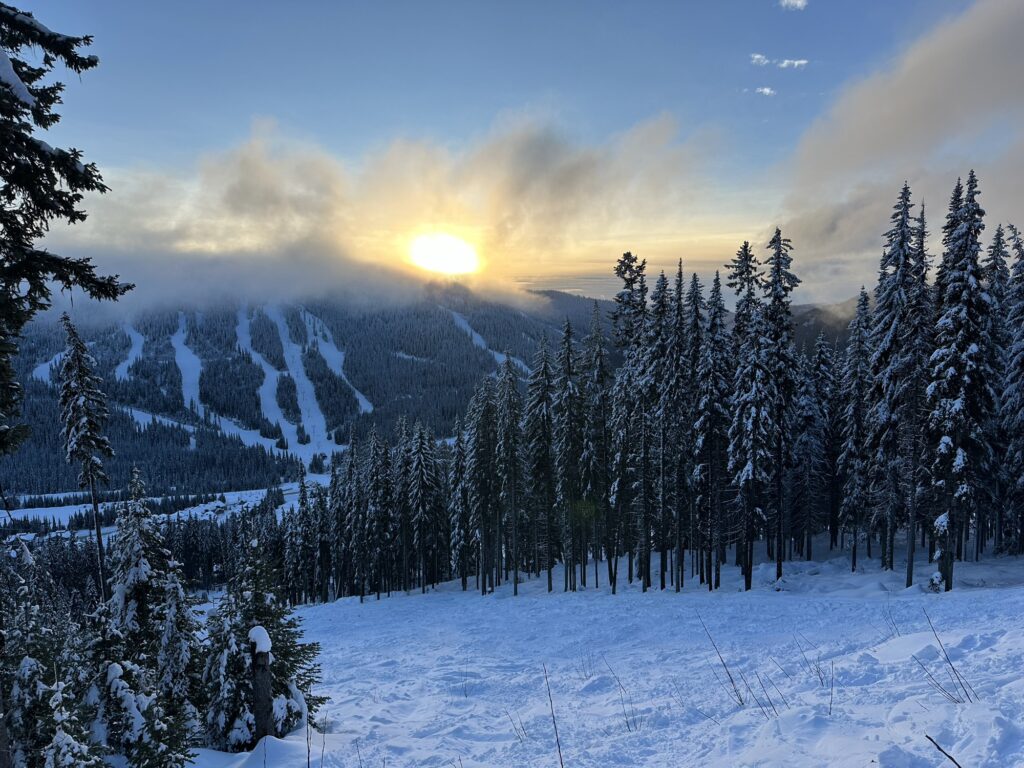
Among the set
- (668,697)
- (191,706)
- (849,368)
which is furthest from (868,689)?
(849,368)

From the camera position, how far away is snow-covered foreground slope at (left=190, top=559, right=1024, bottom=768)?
641 centimetres

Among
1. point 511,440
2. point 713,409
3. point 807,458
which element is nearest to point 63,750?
point 713,409

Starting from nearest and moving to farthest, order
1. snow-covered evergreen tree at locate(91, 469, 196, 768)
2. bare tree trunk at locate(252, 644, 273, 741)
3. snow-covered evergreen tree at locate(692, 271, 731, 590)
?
snow-covered evergreen tree at locate(91, 469, 196, 768) < bare tree trunk at locate(252, 644, 273, 741) < snow-covered evergreen tree at locate(692, 271, 731, 590)

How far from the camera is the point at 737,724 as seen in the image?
778cm

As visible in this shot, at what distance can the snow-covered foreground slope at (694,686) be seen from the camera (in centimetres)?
641

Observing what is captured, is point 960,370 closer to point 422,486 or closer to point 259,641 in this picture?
point 259,641

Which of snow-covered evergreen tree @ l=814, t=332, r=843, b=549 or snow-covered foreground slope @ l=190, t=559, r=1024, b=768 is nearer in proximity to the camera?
snow-covered foreground slope @ l=190, t=559, r=1024, b=768

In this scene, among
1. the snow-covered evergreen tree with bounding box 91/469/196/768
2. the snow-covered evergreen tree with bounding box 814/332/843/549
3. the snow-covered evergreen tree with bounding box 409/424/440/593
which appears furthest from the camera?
the snow-covered evergreen tree with bounding box 409/424/440/593

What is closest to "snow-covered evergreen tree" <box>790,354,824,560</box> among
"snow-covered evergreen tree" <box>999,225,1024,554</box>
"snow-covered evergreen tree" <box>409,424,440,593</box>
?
"snow-covered evergreen tree" <box>999,225,1024,554</box>

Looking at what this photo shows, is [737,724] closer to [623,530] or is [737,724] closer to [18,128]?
[18,128]

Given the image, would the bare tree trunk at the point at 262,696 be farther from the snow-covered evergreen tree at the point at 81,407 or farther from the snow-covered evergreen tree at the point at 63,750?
the snow-covered evergreen tree at the point at 81,407

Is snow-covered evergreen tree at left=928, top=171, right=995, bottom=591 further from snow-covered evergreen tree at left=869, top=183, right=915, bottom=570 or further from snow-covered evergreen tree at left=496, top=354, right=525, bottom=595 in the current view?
snow-covered evergreen tree at left=496, top=354, right=525, bottom=595

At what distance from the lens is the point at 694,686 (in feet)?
37.9

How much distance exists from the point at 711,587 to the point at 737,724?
25.1 meters
